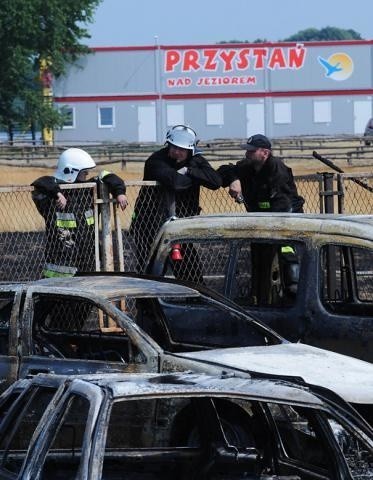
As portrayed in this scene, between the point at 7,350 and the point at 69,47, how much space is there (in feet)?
223

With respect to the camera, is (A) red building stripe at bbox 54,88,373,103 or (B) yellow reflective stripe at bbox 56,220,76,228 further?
(A) red building stripe at bbox 54,88,373,103

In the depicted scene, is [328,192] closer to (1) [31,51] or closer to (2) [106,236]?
(2) [106,236]

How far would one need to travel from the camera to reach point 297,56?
2955 inches

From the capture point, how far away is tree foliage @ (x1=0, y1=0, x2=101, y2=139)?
72312 millimetres

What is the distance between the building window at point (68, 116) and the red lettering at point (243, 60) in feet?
33.6

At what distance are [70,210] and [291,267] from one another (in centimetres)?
272

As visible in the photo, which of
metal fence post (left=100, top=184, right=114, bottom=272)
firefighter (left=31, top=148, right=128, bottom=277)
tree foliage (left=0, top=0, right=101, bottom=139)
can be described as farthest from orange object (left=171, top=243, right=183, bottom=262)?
tree foliage (left=0, top=0, right=101, bottom=139)

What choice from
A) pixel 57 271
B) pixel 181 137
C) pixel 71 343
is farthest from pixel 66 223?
pixel 71 343

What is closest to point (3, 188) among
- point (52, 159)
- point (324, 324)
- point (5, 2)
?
point (324, 324)

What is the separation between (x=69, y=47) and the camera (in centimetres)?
7475

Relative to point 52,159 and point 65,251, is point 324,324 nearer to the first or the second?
point 65,251

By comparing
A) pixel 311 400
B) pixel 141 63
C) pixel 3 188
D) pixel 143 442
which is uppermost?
pixel 141 63

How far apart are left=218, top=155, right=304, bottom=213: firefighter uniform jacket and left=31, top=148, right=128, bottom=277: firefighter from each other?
1223 millimetres

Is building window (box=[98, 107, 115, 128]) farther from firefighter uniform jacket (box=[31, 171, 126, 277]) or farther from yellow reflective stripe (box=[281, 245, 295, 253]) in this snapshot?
yellow reflective stripe (box=[281, 245, 295, 253])
